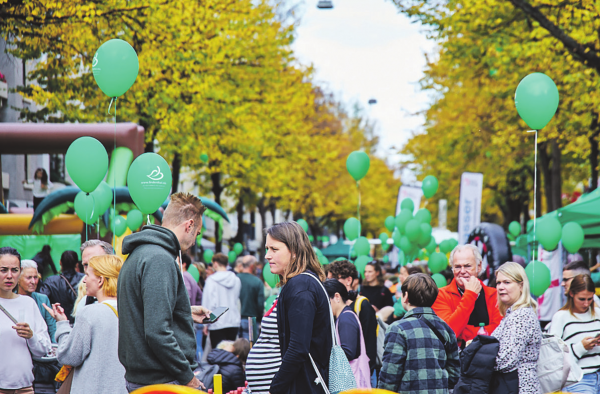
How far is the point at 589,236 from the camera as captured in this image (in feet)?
42.3

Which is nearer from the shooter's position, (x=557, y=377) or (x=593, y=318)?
(x=557, y=377)

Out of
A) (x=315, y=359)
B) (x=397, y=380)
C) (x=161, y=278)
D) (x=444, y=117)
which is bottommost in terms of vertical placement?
(x=397, y=380)

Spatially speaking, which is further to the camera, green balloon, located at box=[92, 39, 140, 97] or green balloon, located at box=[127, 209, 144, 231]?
green balloon, located at box=[127, 209, 144, 231]

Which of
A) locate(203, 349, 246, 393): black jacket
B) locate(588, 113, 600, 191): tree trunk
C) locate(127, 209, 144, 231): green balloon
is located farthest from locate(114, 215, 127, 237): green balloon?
locate(588, 113, 600, 191): tree trunk

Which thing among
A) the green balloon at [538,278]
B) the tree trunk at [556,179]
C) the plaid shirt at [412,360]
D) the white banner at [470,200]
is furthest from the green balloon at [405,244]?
the tree trunk at [556,179]

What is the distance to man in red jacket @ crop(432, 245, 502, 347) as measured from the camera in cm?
580

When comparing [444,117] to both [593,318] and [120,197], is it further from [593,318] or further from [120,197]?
[593,318]

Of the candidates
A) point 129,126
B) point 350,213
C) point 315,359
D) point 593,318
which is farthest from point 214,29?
point 350,213

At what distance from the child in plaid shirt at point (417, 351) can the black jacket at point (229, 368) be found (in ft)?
8.15

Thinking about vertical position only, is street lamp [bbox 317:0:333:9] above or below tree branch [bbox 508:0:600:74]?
above

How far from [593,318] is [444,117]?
2180 cm

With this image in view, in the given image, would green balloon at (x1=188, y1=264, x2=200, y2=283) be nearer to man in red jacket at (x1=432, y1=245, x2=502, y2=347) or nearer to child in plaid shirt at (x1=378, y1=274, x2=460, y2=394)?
man in red jacket at (x1=432, y1=245, x2=502, y2=347)

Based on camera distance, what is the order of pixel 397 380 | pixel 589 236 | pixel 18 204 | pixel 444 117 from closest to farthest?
pixel 397 380, pixel 589 236, pixel 18 204, pixel 444 117

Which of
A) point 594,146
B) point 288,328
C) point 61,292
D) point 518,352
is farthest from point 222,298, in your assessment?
point 594,146
